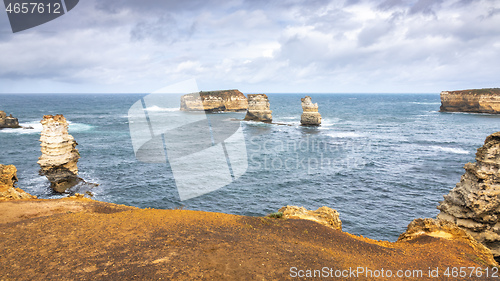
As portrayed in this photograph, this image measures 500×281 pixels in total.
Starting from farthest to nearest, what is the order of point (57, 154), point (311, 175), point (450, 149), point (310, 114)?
1. point (310, 114)
2. point (450, 149)
3. point (311, 175)
4. point (57, 154)

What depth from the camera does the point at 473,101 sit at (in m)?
103

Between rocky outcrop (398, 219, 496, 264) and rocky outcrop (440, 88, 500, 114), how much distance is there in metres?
111

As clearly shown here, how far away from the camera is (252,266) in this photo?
34.9 ft

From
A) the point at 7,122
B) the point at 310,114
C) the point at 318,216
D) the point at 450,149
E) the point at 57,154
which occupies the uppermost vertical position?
the point at 310,114

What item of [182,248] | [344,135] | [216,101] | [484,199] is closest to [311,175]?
[484,199]

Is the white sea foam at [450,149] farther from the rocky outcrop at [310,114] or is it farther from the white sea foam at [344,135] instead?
the rocky outcrop at [310,114]

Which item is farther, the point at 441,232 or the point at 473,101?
the point at 473,101

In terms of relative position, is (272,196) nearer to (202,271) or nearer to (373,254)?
(373,254)

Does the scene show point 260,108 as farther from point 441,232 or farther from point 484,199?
point 441,232

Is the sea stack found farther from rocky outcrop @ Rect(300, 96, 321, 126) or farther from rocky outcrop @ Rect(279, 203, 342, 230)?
rocky outcrop @ Rect(300, 96, 321, 126)

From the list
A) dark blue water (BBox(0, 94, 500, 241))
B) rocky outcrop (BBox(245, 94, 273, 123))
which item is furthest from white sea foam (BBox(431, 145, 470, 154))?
rocky outcrop (BBox(245, 94, 273, 123))

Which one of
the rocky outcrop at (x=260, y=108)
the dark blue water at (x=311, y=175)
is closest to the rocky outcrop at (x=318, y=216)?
the dark blue water at (x=311, y=175)

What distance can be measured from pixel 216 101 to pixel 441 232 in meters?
105

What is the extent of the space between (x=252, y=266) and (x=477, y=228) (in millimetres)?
12809
